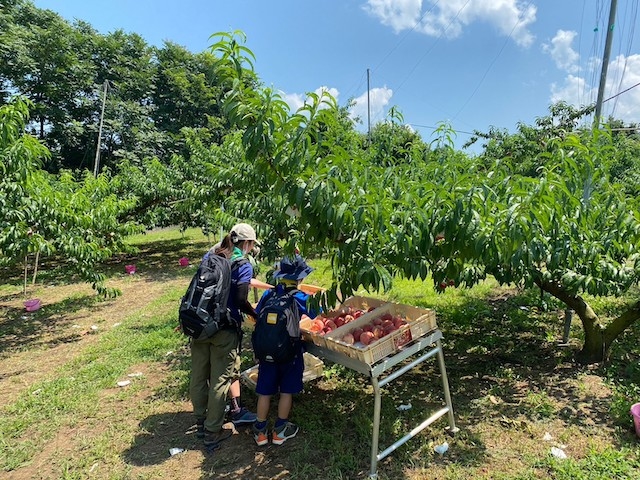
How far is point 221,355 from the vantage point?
3.31 metres

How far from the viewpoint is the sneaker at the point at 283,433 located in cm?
326

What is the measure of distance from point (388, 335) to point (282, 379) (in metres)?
0.95

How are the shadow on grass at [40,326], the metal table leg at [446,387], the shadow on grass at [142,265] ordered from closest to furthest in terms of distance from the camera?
the metal table leg at [446,387]
the shadow on grass at [40,326]
the shadow on grass at [142,265]

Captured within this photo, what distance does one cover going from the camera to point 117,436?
3.51 m

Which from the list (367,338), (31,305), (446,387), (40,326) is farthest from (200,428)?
(31,305)

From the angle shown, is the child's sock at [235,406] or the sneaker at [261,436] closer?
the sneaker at [261,436]

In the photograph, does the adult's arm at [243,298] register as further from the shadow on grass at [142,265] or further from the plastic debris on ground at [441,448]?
the shadow on grass at [142,265]

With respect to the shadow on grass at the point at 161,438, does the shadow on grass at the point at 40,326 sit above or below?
above

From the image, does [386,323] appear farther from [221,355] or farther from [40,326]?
[40,326]

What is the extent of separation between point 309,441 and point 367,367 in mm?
991

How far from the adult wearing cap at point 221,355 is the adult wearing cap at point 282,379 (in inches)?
8.7

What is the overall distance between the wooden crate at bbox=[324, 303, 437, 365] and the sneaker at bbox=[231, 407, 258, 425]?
1.07 m

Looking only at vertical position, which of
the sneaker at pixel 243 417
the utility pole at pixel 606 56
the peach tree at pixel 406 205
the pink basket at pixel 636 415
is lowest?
the sneaker at pixel 243 417

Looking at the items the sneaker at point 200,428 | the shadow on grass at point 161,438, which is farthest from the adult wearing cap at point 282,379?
the shadow on grass at point 161,438
